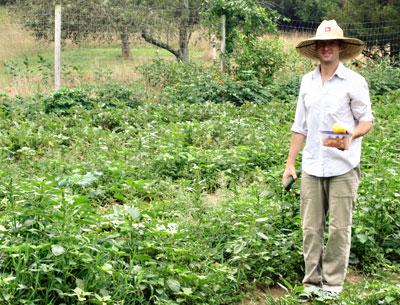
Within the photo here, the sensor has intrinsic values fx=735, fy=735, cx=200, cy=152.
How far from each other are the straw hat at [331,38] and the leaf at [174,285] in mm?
1951

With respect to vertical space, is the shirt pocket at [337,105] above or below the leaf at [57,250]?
above

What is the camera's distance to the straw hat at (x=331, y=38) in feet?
A: 16.9

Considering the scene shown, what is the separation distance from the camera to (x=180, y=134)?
9.30 m

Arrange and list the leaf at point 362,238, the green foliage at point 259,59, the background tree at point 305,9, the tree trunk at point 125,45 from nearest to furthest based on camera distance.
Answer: the leaf at point 362,238 → the tree trunk at point 125,45 → the green foliage at point 259,59 → the background tree at point 305,9

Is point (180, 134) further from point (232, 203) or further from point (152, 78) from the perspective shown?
point (152, 78)

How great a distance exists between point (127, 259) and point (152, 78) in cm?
899

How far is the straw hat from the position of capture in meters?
5.15

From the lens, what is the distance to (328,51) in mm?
5203

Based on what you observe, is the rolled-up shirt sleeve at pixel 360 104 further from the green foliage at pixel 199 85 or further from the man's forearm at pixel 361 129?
the green foliage at pixel 199 85

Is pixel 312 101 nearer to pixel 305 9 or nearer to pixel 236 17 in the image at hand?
→ pixel 236 17

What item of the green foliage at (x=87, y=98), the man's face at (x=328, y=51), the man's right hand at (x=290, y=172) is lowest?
the green foliage at (x=87, y=98)

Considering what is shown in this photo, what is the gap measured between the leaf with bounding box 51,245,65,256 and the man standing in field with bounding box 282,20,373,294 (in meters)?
1.75

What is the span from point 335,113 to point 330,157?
31 centimetres

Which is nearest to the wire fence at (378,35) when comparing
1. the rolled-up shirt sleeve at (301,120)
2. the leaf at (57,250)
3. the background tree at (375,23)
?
the background tree at (375,23)
